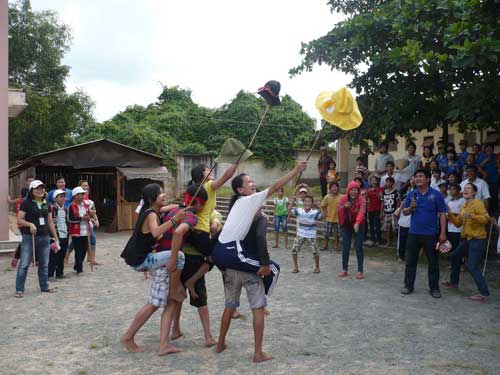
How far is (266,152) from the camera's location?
87.4ft

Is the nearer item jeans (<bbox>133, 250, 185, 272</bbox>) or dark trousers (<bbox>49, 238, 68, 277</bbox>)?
jeans (<bbox>133, 250, 185, 272</bbox>)

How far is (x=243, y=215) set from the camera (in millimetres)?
4535

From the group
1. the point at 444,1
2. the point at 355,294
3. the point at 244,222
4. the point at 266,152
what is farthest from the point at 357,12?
the point at 266,152

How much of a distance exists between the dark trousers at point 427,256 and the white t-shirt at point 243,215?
12.1ft

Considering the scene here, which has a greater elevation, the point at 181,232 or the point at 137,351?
the point at 181,232

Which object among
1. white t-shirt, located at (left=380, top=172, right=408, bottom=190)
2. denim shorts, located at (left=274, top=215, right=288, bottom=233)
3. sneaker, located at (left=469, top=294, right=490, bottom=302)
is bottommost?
sneaker, located at (left=469, top=294, right=490, bottom=302)

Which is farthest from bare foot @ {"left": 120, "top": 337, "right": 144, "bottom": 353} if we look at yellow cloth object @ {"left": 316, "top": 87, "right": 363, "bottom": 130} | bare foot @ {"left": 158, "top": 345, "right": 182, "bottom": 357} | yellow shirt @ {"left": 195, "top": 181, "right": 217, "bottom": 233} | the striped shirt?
the striped shirt

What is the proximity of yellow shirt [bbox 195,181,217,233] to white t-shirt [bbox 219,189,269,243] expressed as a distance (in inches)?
18.9

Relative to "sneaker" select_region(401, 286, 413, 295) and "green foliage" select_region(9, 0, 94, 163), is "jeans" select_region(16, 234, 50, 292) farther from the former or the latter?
"green foliage" select_region(9, 0, 94, 163)

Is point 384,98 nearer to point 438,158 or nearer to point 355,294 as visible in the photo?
point 438,158

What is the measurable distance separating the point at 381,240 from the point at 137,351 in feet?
27.4

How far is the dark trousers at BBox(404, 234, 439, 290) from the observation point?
7203 millimetres

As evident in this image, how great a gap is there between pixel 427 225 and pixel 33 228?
571 cm

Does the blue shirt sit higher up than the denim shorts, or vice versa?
the blue shirt
